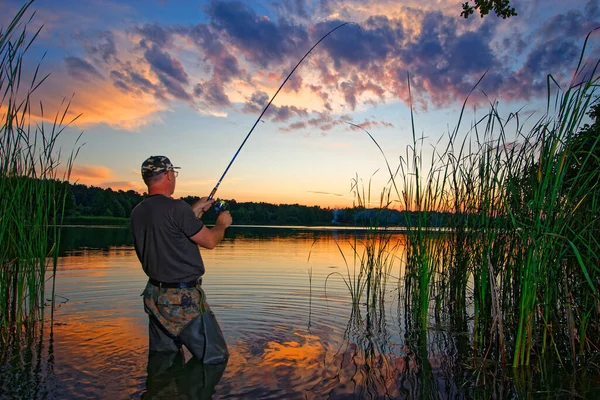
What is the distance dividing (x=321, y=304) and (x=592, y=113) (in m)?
8.34

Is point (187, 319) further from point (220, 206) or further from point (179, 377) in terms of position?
point (220, 206)

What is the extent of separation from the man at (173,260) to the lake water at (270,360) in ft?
1.03

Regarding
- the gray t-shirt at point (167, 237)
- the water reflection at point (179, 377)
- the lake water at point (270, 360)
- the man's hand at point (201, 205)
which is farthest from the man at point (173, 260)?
the man's hand at point (201, 205)

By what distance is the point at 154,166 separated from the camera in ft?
15.4

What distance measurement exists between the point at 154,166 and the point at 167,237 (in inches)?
28.5

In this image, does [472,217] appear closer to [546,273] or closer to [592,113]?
[546,273]

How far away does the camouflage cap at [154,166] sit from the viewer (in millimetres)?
4684

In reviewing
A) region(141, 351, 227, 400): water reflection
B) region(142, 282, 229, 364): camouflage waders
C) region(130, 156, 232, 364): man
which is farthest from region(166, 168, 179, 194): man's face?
region(141, 351, 227, 400): water reflection

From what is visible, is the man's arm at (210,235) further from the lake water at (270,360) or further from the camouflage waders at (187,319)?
the lake water at (270,360)

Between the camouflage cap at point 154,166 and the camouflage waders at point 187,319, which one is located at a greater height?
the camouflage cap at point 154,166

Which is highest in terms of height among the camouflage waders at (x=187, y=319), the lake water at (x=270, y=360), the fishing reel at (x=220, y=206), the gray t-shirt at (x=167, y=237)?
the fishing reel at (x=220, y=206)

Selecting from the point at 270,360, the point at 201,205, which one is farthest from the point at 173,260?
the point at 270,360

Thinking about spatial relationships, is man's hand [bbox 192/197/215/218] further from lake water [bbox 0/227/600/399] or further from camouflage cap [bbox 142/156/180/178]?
lake water [bbox 0/227/600/399]

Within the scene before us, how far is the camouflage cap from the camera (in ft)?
15.4
